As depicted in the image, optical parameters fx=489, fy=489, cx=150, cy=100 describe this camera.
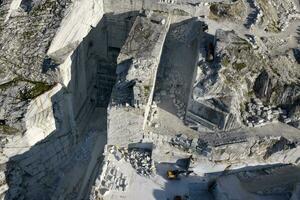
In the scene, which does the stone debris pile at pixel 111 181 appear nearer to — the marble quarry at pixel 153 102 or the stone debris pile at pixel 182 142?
the marble quarry at pixel 153 102

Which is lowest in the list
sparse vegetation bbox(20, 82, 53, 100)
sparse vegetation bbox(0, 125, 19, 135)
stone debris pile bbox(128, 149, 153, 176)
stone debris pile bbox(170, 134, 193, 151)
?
stone debris pile bbox(128, 149, 153, 176)

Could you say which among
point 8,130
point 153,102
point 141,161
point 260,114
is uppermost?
point 260,114

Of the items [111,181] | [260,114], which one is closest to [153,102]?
[111,181]

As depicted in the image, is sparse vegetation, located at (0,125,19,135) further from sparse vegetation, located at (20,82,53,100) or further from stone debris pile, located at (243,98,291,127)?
stone debris pile, located at (243,98,291,127)

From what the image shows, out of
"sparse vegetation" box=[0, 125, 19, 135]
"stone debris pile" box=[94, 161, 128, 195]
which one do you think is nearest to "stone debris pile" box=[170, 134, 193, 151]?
"stone debris pile" box=[94, 161, 128, 195]

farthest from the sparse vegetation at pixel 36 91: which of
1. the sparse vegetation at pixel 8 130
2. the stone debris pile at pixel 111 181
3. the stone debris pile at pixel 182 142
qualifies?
the stone debris pile at pixel 182 142

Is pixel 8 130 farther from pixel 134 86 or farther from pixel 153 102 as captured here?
pixel 153 102

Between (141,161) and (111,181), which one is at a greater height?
(141,161)
